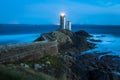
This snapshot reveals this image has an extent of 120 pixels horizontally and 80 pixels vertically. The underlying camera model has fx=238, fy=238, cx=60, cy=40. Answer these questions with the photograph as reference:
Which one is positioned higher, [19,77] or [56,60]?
[19,77]

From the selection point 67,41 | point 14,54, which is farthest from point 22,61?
point 67,41

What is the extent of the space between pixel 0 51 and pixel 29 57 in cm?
285

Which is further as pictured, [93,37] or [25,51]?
[93,37]

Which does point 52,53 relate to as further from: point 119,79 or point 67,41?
point 67,41

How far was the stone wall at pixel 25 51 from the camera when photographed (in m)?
14.8

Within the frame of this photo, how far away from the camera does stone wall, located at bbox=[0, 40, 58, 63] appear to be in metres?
14.8

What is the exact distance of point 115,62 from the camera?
899 inches

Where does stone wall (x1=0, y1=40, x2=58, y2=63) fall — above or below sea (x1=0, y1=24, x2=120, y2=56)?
above

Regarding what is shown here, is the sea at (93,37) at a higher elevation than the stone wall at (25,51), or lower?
lower

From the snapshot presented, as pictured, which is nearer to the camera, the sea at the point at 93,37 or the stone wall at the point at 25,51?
the stone wall at the point at 25,51

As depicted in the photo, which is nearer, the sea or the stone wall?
the stone wall

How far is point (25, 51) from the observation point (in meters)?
16.7

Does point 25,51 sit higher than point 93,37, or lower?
higher

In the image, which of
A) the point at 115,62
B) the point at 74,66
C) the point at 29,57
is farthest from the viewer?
the point at 115,62
